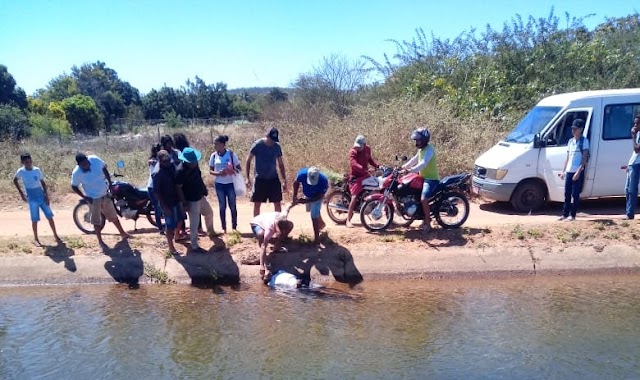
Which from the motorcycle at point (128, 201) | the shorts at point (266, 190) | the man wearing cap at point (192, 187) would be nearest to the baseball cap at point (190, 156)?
the man wearing cap at point (192, 187)

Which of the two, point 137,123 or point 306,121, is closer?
point 306,121

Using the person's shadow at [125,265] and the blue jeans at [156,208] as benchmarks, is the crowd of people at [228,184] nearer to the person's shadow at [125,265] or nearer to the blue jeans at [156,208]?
the blue jeans at [156,208]

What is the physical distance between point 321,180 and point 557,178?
4746mm

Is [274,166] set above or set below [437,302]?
above

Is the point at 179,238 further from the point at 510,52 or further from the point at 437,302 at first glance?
the point at 510,52

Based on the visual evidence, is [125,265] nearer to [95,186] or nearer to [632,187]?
[95,186]

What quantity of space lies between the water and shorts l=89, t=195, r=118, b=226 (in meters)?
1.09

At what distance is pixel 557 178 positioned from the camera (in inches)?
406

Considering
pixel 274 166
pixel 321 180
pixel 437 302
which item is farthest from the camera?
pixel 274 166

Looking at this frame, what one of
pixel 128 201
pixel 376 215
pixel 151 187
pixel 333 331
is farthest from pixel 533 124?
pixel 128 201

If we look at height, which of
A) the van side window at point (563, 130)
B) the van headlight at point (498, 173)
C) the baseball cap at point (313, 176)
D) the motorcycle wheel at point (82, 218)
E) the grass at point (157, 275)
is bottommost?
the grass at point (157, 275)

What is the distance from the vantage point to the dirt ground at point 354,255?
8594mm

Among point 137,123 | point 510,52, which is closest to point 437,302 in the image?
point 510,52

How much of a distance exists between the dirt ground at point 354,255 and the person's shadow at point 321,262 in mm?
15
